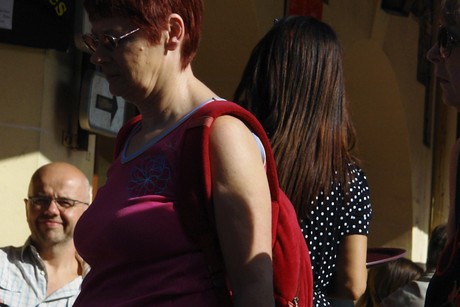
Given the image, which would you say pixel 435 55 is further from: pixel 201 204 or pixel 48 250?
pixel 48 250

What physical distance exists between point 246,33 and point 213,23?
0.69ft

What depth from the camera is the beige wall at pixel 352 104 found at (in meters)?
5.81

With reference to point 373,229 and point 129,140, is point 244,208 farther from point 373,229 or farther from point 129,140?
point 373,229

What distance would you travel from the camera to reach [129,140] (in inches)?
118

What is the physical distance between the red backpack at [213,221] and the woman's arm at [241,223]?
21mm

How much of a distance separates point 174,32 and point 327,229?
0.88m

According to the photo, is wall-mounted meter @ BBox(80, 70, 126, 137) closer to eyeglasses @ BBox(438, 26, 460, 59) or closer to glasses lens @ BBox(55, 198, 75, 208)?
glasses lens @ BBox(55, 198, 75, 208)

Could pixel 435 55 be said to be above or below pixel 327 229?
above

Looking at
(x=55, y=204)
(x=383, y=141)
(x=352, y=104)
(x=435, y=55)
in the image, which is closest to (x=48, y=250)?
(x=55, y=204)

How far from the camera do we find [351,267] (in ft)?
11.6

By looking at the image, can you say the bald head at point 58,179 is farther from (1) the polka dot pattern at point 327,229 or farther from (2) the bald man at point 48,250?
(1) the polka dot pattern at point 327,229

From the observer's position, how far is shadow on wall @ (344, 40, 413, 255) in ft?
36.5

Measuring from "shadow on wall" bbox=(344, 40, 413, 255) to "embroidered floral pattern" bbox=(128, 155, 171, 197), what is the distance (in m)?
8.09

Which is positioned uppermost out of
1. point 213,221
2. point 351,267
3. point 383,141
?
point 213,221
